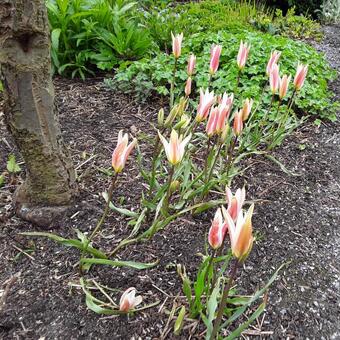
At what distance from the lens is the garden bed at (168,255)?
1.77 meters

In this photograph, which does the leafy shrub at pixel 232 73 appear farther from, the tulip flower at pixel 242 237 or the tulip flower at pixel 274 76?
the tulip flower at pixel 242 237

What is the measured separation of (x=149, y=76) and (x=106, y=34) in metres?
0.60

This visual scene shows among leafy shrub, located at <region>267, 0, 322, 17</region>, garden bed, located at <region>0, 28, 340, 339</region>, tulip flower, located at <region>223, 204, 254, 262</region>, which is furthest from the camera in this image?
leafy shrub, located at <region>267, 0, 322, 17</region>

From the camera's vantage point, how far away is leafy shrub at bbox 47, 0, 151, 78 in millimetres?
3729

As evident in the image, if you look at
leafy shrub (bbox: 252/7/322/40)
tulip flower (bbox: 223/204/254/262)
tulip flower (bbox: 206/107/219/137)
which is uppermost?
tulip flower (bbox: 223/204/254/262)

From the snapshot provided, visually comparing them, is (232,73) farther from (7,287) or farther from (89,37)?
(7,287)

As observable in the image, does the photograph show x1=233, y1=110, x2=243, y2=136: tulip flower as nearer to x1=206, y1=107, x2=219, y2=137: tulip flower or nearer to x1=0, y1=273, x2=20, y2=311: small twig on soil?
x1=206, y1=107, x2=219, y2=137: tulip flower

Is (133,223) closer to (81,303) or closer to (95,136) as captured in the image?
(81,303)

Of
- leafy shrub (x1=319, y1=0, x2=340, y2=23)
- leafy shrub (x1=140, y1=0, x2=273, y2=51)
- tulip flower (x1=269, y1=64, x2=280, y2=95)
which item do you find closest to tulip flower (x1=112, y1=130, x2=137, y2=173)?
tulip flower (x1=269, y1=64, x2=280, y2=95)

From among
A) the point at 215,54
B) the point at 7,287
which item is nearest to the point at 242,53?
the point at 215,54

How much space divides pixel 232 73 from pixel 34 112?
2.02 m

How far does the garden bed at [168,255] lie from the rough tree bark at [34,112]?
0.12m

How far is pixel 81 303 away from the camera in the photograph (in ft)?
5.99

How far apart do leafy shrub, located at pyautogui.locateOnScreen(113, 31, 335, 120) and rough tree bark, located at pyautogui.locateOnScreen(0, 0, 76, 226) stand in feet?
4.71
